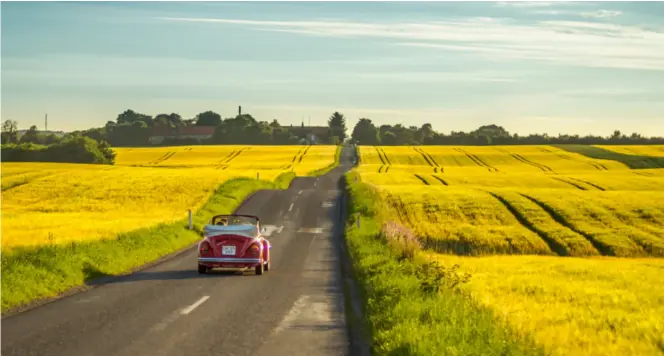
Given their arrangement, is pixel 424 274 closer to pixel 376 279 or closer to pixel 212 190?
pixel 376 279

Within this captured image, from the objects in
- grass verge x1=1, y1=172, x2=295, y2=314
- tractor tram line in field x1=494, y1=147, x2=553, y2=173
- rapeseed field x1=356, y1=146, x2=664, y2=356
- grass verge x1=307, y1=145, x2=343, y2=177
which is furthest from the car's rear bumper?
tractor tram line in field x1=494, y1=147, x2=553, y2=173

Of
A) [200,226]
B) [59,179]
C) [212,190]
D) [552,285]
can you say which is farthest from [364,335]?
[59,179]

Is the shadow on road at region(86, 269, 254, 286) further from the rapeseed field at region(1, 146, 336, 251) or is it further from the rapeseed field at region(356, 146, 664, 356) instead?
the rapeseed field at region(356, 146, 664, 356)

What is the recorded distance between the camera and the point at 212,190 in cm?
5606

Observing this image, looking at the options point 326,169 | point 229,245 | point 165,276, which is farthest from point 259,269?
point 326,169

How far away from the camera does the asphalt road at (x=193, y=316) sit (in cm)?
1153

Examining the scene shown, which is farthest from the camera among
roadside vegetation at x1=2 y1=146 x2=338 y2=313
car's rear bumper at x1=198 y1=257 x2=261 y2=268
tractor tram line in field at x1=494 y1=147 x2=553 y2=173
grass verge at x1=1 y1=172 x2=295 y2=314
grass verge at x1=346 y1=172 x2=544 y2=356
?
tractor tram line in field at x1=494 y1=147 x2=553 y2=173

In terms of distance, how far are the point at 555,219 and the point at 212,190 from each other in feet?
76.6

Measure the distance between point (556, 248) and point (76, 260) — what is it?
84.7 ft

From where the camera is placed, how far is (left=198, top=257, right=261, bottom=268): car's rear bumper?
21547 mm

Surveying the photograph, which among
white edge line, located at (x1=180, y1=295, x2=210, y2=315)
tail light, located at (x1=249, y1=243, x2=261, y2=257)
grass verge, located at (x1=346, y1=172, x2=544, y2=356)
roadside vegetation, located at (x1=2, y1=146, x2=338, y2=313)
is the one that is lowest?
roadside vegetation, located at (x1=2, y1=146, x2=338, y2=313)

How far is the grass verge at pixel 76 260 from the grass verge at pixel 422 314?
22.2 ft

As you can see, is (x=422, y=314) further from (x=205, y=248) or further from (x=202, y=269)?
(x=202, y=269)

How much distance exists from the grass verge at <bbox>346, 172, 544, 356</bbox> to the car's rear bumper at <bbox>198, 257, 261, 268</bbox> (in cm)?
285
